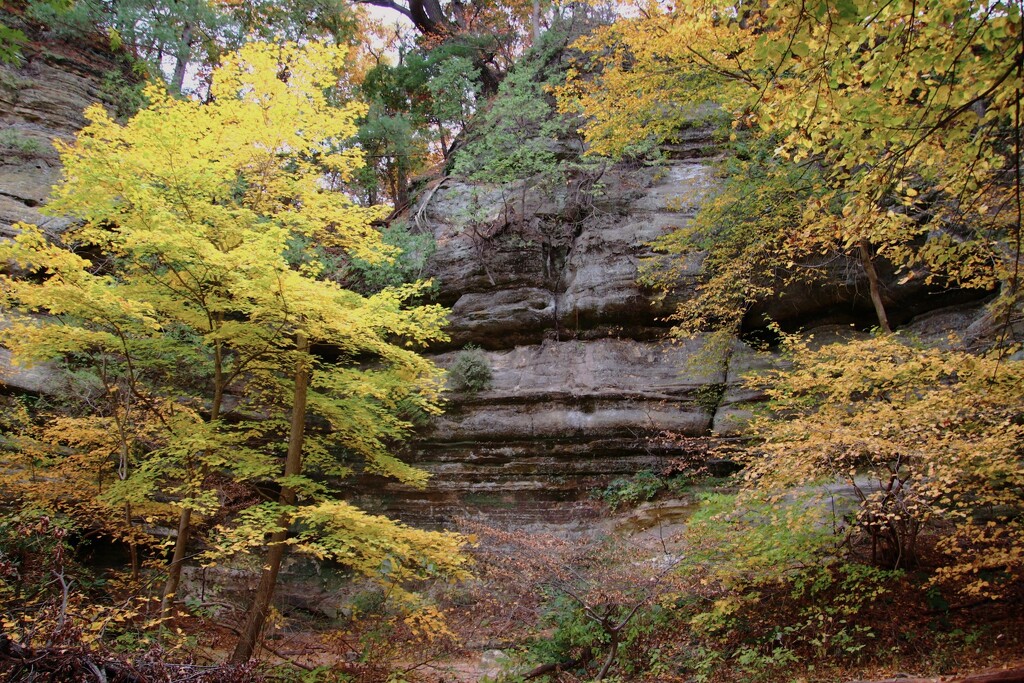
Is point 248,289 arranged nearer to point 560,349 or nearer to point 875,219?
point 875,219

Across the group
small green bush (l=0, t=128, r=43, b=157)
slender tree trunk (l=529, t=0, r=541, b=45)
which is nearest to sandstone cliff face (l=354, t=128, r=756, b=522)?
slender tree trunk (l=529, t=0, r=541, b=45)

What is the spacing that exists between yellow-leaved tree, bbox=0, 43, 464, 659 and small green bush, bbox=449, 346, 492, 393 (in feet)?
14.6

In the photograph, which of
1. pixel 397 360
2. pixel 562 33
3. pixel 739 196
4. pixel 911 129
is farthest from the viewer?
pixel 562 33

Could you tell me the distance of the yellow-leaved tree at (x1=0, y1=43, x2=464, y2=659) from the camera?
6.59 meters

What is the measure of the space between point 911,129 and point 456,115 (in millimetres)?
16750

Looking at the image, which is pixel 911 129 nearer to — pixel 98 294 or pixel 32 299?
pixel 98 294

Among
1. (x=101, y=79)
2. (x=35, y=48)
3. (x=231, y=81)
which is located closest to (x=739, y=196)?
(x=231, y=81)

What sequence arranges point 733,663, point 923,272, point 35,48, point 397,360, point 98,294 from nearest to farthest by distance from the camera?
point 98,294 < point 733,663 < point 397,360 < point 923,272 < point 35,48

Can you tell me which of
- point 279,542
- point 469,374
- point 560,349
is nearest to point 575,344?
point 560,349

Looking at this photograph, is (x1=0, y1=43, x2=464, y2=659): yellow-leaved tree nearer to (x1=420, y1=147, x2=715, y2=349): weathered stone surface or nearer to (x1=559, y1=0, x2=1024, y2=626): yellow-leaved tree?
(x1=559, y1=0, x2=1024, y2=626): yellow-leaved tree

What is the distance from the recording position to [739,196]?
10.2 metres

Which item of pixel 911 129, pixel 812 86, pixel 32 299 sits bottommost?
pixel 32 299

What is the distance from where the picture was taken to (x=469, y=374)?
13477 mm

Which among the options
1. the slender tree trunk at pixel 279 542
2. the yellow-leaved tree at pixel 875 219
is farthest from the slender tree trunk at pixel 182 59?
the slender tree trunk at pixel 279 542
